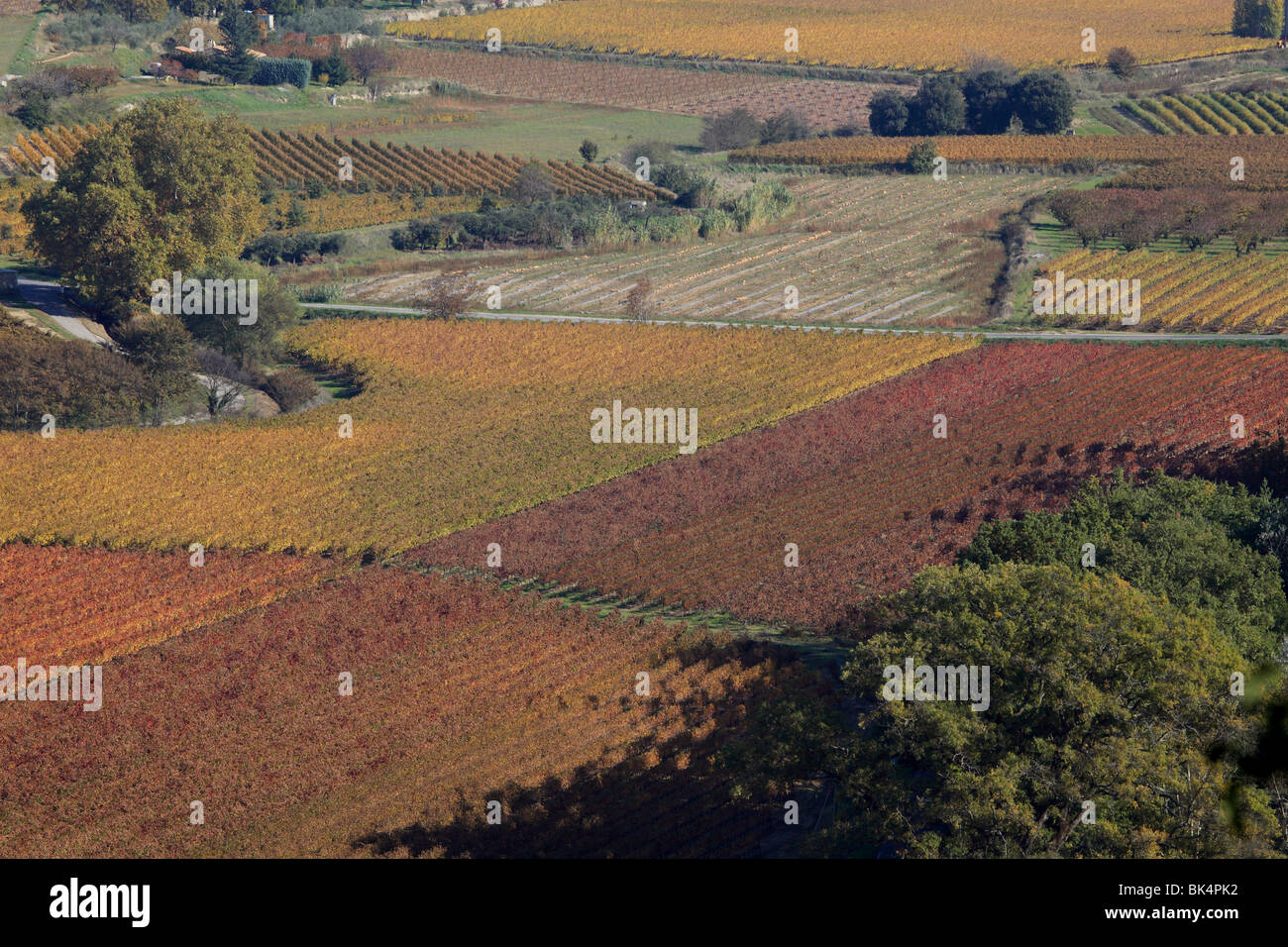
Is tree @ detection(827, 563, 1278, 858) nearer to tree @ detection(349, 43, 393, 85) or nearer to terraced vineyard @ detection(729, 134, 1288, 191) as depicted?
terraced vineyard @ detection(729, 134, 1288, 191)

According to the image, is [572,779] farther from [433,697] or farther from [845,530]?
[845,530]

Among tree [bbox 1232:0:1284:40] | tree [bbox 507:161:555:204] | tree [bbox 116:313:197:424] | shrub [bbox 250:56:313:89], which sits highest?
tree [bbox 1232:0:1284:40]

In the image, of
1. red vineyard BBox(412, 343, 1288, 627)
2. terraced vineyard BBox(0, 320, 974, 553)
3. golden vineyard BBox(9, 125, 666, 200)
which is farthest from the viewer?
golden vineyard BBox(9, 125, 666, 200)

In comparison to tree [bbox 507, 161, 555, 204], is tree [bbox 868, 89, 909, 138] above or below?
above

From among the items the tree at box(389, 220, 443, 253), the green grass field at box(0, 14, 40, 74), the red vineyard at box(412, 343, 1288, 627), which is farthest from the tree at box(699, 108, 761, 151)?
the green grass field at box(0, 14, 40, 74)

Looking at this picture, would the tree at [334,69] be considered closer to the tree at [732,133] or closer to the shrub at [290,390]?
the tree at [732,133]

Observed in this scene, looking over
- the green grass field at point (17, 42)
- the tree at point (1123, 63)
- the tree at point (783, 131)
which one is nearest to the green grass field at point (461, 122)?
the tree at point (783, 131)
